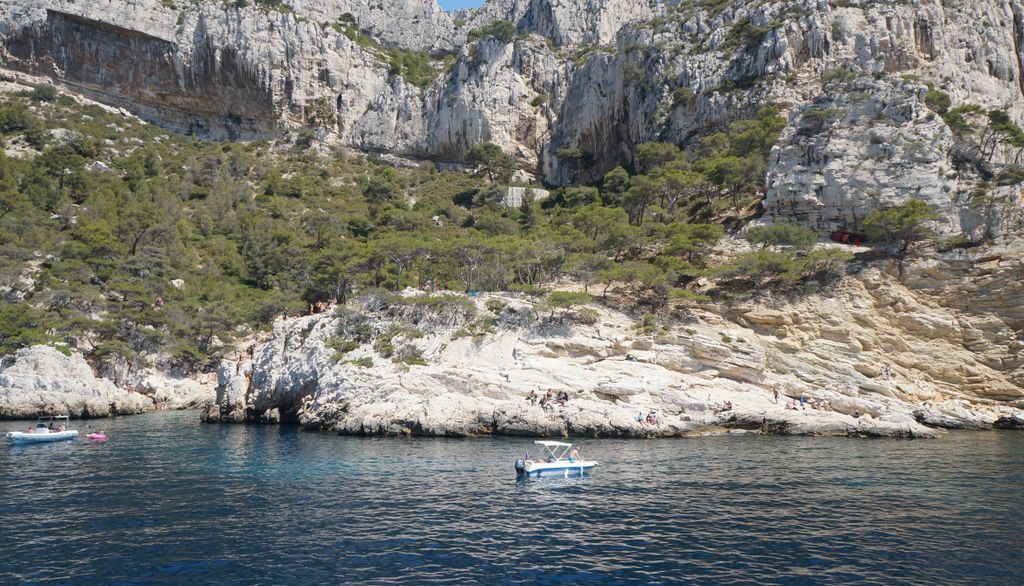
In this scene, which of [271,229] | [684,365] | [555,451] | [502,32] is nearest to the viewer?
[555,451]

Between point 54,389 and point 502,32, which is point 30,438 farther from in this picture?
point 502,32

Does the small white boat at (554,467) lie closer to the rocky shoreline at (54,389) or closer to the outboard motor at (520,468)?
the outboard motor at (520,468)

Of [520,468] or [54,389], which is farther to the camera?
[54,389]

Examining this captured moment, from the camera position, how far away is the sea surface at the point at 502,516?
1324 centimetres

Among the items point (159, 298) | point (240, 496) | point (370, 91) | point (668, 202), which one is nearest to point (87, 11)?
point (370, 91)

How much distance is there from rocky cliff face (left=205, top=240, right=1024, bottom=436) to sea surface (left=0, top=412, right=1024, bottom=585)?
512 cm

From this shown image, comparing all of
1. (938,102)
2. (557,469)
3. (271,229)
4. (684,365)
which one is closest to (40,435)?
(557,469)

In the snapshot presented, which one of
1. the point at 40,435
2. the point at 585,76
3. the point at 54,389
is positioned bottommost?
the point at 40,435

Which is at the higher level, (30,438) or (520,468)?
(520,468)

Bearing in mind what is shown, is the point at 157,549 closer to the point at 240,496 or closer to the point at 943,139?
the point at 240,496

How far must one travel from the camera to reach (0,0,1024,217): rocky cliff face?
52.4 m

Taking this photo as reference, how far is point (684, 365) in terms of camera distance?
39.4m

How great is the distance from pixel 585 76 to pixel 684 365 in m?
64.1

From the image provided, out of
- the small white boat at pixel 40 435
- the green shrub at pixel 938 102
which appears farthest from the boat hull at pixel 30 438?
the green shrub at pixel 938 102
